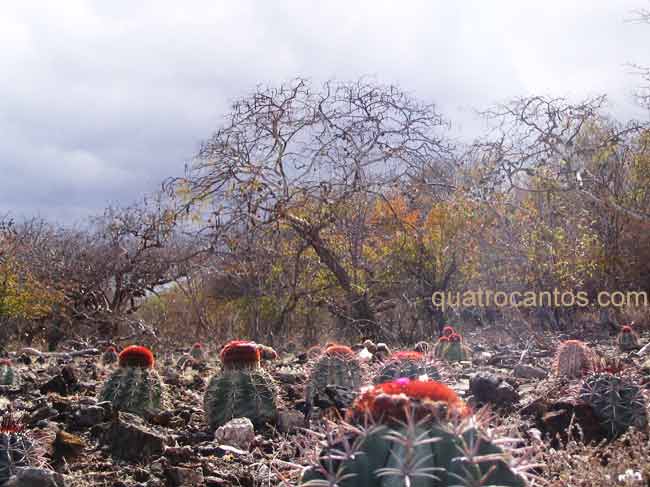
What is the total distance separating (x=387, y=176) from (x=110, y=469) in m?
11.5

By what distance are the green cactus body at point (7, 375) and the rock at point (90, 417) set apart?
7.25ft

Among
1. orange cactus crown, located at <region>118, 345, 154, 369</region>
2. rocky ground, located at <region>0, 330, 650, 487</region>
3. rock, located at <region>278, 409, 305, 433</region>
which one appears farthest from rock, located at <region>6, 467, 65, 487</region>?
orange cactus crown, located at <region>118, 345, 154, 369</region>

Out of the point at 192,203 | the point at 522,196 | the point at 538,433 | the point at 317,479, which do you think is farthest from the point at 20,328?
the point at 317,479

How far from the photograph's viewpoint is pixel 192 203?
14.4 meters

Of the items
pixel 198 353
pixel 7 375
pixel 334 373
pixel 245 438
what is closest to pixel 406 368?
pixel 334 373

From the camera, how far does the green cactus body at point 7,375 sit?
700 cm

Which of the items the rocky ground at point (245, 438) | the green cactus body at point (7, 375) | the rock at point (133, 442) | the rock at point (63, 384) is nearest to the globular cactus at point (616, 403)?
the rocky ground at point (245, 438)

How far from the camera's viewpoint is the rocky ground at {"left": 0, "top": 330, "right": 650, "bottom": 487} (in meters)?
3.29

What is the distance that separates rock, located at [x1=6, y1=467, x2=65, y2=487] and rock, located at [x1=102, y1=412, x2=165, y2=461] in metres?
0.96

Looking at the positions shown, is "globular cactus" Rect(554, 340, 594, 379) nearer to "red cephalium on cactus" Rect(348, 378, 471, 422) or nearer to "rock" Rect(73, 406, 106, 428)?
"rock" Rect(73, 406, 106, 428)

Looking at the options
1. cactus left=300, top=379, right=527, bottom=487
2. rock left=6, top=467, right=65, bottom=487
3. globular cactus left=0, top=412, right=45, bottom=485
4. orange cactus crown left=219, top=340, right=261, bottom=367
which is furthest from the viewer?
orange cactus crown left=219, top=340, right=261, bottom=367

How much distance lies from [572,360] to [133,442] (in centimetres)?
339

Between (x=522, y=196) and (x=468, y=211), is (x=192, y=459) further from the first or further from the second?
(x=522, y=196)

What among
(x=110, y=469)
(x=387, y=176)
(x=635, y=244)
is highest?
(x=387, y=176)
